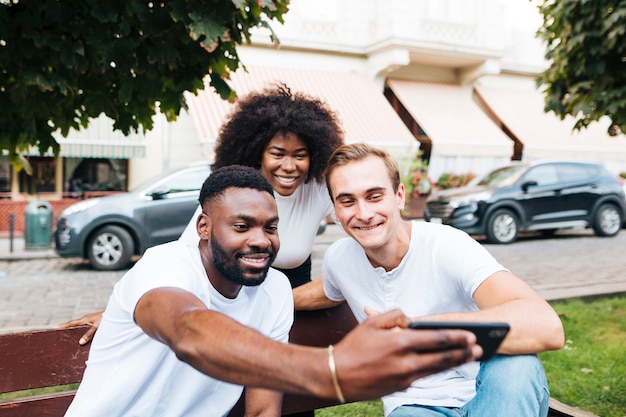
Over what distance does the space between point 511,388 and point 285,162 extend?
180 centimetres

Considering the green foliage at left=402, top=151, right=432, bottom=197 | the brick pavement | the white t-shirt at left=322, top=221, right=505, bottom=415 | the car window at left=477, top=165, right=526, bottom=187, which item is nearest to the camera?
the white t-shirt at left=322, top=221, right=505, bottom=415

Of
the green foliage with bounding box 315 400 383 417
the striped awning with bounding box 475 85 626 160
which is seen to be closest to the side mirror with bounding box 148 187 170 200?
the green foliage with bounding box 315 400 383 417

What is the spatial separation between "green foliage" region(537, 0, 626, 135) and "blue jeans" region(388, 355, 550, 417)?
3.80 metres

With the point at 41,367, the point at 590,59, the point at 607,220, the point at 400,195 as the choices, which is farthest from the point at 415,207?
the point at 41,367

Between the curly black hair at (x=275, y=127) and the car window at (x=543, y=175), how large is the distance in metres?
9.55

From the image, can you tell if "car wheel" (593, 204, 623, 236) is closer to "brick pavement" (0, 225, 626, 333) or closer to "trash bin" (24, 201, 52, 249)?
"brick pavement" (0, 225, 626, 333)

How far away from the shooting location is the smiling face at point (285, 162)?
3.28m

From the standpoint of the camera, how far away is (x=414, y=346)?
1131 mm

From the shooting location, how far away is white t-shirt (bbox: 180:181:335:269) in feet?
10.8

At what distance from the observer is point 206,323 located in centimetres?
139

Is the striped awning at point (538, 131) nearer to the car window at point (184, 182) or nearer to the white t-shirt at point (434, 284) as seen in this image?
the car window at point (184, 182)

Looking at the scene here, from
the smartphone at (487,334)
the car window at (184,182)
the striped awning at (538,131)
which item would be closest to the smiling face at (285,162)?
the smartphone at (487,334)

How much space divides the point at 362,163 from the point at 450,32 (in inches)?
678

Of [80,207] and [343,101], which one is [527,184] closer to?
[343,101]
